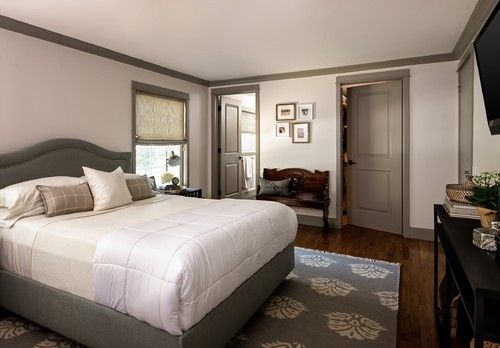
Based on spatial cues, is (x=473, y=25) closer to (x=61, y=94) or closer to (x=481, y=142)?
(x=481, y=142)

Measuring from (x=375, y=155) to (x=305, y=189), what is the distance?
1180 mm

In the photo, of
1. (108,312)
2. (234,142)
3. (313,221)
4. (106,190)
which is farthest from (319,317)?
(234,142)

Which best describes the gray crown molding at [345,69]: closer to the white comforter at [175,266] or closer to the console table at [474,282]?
the console table at [474,282]

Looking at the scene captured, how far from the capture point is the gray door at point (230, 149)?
6.02 metres

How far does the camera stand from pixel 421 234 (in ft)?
14.4

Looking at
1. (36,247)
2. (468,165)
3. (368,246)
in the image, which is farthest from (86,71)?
(468,165)

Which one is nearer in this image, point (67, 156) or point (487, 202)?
point (487, 202)

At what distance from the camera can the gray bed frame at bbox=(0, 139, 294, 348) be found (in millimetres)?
1608

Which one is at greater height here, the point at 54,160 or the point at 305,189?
the point at 54,160

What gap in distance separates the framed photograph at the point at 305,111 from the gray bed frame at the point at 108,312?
272 centimetres

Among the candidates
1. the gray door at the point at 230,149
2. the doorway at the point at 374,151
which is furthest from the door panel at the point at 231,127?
the doorway at the point at 374,151

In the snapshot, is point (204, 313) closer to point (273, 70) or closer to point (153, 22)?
point (153, 22)

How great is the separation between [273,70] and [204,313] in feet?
13.5

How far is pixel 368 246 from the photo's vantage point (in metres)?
4.06
